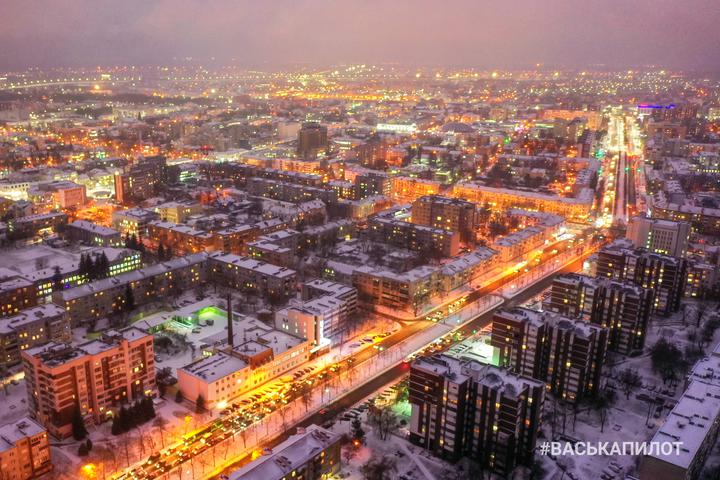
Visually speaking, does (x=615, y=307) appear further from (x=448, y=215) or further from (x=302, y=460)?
(x=448, y=215)

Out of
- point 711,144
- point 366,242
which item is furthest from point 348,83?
point 366,242

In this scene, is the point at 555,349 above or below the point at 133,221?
above

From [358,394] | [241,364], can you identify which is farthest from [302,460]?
[241,364]

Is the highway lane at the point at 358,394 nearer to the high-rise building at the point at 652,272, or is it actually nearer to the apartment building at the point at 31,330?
the high-rise building at the point at 652,272

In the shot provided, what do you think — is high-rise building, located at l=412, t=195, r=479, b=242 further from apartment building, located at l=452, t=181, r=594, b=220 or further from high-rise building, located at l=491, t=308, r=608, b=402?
high-rise building, located at l=491, t=308, r=608, b=402

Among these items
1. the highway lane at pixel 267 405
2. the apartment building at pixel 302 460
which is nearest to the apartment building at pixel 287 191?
the highway lane at pixel 267 405

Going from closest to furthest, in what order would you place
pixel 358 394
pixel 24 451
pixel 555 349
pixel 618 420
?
pixel 24 451
pixel 618 420
pixel 555 349
pixel 358 394
